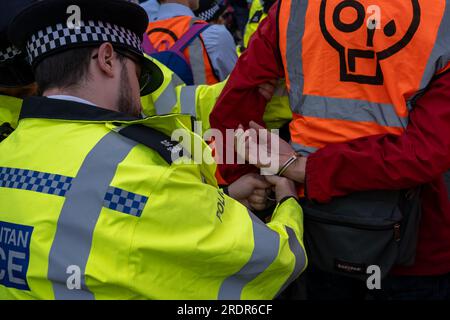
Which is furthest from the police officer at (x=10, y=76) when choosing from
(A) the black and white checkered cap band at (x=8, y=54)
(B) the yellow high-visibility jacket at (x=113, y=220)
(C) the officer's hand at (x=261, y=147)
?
(C) the officer's hand at (x=261, y=147)

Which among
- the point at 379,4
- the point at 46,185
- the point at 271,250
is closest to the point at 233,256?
the point at 271,250

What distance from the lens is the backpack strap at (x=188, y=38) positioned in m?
3.07

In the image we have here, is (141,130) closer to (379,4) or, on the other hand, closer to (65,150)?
(65,150)

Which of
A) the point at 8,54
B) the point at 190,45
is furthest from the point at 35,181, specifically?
the point at 190,45

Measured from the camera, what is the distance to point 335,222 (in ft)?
5.71

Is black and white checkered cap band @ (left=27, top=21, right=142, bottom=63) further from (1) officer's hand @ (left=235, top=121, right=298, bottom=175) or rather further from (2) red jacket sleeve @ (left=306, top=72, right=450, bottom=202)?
(2) red jacket sleeve @ (left=306, top=72, right=450, bottom=202)

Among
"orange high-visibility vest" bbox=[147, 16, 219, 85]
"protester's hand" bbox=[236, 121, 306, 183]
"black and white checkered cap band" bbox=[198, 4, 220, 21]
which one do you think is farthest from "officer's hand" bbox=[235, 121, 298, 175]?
"black and white checkered cap band" bbox=[198, 4, 220, 21]

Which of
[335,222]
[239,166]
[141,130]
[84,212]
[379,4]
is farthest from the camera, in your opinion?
[239,166]

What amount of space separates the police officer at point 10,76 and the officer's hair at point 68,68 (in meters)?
0.46

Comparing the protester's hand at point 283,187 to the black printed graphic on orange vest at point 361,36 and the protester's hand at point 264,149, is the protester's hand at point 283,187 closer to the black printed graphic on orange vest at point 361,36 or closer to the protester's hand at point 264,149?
the protester's hand at point 264,149

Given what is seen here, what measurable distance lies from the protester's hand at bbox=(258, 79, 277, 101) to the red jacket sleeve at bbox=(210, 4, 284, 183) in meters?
0.02

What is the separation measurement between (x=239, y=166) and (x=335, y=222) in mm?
484

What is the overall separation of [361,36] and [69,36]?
912mm

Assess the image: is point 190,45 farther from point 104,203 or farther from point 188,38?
point 104,203
